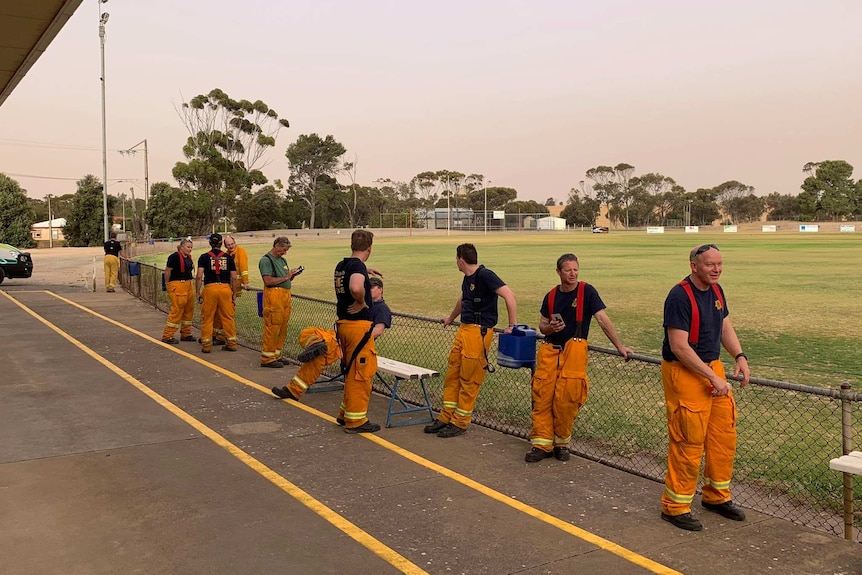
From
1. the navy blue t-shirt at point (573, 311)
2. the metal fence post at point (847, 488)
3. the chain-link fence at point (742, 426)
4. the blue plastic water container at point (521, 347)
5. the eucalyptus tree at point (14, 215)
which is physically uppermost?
the eucalyptus tree at point (14, 215)

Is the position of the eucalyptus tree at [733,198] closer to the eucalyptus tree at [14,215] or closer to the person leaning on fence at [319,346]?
the eucalyptus tree at [14,215]

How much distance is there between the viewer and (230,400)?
7.71 meters

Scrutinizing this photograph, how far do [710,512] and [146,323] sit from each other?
1265cm

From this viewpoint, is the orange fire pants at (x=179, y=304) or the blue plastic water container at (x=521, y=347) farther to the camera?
the orange fire pants at (x=179, y=304)

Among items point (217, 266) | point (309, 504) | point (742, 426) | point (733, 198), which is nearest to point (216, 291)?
point (217, 266)

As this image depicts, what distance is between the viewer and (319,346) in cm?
697

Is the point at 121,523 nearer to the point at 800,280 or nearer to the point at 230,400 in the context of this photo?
the point at 230,400

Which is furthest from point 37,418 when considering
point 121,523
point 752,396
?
point 752,396

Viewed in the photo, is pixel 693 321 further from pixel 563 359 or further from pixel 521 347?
pixel 521 347

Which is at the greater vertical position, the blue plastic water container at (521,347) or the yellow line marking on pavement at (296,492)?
the blue plastic water container at (521,347)

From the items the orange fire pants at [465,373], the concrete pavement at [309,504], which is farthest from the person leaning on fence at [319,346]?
the orange fire pants at [465,373]

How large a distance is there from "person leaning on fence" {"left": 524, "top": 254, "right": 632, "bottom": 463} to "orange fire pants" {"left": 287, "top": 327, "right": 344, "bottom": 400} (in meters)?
2.33

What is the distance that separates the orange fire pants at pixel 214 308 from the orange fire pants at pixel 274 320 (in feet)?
4.52

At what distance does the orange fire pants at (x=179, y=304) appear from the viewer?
1165 cm
